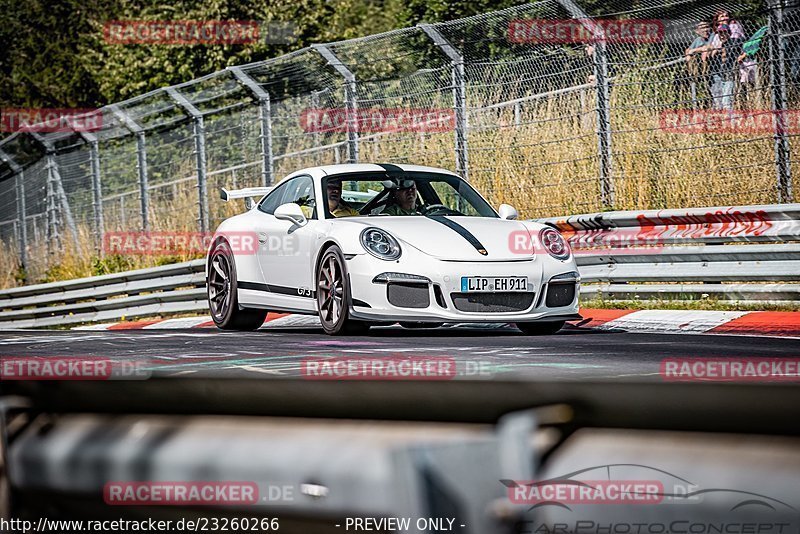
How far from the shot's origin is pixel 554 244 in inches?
352

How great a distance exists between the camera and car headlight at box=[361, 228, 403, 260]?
8500 mm

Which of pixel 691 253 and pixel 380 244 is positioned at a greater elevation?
pixel 380 244

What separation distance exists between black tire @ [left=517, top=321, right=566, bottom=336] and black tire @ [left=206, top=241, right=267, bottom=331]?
2.36 meters

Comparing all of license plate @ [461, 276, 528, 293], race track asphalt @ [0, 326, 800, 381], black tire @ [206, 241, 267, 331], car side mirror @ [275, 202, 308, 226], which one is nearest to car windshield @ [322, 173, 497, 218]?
car side mirror @ [275, 202, 308, 226]

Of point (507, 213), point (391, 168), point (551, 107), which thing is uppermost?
point (551, 107)

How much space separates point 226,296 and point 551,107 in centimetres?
504

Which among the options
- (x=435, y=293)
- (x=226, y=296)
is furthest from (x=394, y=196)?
(x=226, y=296)

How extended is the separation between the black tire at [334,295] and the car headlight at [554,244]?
1371 millimetres

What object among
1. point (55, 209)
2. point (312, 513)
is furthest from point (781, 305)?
point (55, 209)

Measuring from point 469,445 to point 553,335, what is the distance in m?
6.93

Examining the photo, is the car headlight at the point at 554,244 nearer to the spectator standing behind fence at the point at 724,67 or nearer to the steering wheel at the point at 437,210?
the steering wheel at the point at 437,210

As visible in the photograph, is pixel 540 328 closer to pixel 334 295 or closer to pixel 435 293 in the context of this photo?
pixel 435 293

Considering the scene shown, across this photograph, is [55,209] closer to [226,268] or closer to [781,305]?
[226,268]

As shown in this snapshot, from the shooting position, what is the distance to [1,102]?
34938 mm
